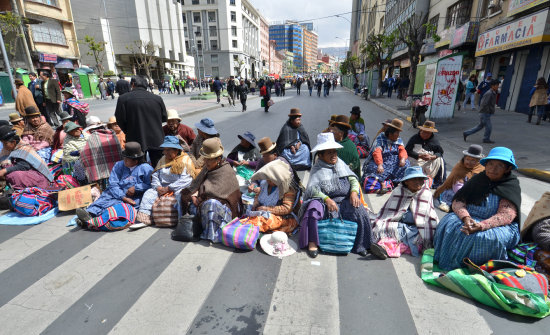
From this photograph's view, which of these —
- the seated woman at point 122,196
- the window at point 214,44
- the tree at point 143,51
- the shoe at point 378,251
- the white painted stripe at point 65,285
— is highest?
the window at point 214,44

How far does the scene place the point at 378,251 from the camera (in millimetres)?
3283

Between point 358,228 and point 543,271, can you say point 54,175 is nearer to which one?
point 358,228

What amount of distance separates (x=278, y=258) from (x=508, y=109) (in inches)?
676

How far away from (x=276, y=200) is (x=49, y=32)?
3648cm

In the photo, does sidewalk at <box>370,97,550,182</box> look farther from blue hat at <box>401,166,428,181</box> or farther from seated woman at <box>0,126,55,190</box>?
seated woman at <box>0,126,55,190</box>

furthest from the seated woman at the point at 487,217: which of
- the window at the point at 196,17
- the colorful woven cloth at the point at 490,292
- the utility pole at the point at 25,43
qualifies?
the window at the point at 196,17

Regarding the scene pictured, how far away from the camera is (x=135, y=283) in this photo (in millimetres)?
2982

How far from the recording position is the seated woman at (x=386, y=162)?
5340 millimetres

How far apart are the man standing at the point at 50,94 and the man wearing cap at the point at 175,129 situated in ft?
17.6

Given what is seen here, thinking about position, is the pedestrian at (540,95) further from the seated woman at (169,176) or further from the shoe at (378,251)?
the seated woman at (169,176)

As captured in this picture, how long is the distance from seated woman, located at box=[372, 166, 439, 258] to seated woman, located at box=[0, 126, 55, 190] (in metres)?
5.33

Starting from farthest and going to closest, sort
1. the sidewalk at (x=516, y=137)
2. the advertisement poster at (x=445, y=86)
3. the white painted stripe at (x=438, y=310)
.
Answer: the advertisement poster at (x=445, y=86), the sidewalk at (x=516, y=137), the white painted stripe at (x=438, y=310)

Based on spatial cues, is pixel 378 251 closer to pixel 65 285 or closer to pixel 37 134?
pixel 65 285

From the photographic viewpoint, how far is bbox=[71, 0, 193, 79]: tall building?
43.3 meters
